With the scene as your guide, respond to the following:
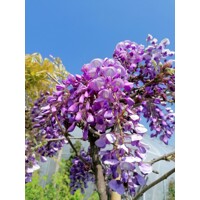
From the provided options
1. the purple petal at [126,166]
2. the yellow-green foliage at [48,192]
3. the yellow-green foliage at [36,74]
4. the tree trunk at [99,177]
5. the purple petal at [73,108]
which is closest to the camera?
the purple petal at [126,166]

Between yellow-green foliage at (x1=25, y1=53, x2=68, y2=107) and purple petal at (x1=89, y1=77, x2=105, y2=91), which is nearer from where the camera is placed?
purple petal at (x1=89, y1=77, x2=105, y2=91)

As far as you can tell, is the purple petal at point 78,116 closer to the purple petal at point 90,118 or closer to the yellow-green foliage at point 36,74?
the purple petal at point 90,118

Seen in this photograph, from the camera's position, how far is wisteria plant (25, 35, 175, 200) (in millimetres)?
857

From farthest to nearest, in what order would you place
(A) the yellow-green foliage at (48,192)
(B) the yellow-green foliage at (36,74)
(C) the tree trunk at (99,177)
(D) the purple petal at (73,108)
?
(A) the yellow-green foliage at (48,192), (B) the yellow-green foliage at (36,74), (C) the tree trunk at (99,177), (D) the purple petal at (73,108)

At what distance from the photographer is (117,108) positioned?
0.90 m

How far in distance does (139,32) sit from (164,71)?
0.83 m

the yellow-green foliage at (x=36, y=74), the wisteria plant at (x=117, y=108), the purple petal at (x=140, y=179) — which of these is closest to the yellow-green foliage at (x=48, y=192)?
the yellow-green foliage at (x=36, y=74)

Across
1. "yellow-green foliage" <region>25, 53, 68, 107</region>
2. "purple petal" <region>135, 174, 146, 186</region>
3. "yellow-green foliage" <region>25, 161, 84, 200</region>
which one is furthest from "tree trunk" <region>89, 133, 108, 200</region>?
"yellow-green foliage" <region>25, 161, 84, 200</region>

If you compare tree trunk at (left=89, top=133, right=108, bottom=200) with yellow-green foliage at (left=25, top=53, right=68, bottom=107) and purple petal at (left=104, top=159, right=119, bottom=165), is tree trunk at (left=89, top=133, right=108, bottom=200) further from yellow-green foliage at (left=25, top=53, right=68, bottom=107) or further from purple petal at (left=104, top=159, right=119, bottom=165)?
yellow-green foliage at (left=25, top=53, right=68, bottom=107)

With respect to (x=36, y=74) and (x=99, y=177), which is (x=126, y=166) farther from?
(x=36, y=74)

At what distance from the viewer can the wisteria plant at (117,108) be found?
33.8 inches

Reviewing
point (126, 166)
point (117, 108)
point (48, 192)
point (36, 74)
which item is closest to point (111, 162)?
point (126, 166)

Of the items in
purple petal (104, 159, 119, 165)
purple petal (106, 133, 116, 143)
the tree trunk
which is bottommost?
the tree trunk
